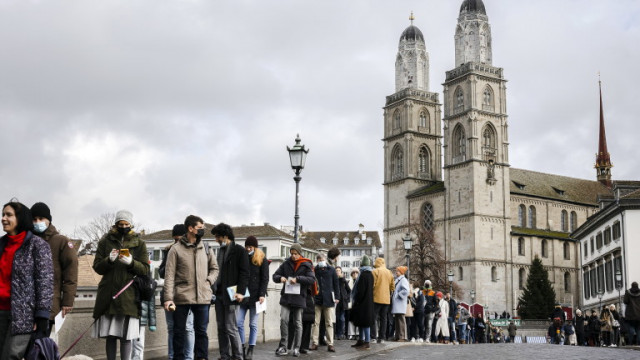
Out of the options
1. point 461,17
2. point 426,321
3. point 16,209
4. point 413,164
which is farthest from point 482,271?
point 16,209

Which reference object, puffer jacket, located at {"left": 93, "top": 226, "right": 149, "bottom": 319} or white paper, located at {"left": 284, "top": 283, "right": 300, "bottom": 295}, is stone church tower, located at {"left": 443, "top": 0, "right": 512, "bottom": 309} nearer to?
white paper, located at {"left": 284, "top": 283, "right": 300, "bottom": 295}

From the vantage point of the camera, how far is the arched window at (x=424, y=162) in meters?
102

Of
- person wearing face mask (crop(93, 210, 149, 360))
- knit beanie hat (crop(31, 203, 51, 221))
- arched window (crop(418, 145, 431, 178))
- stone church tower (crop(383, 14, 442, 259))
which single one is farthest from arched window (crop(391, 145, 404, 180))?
knit beanie hat (crop(31, 203, 51, 221))

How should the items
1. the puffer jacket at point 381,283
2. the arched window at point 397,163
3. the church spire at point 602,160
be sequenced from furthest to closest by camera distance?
the church spire at point 602,160, the arched window at point 397,163, the puffer jacket at point 381,283

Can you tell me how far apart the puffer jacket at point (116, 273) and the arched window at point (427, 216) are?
3340 inches

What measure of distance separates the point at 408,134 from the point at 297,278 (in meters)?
88.9

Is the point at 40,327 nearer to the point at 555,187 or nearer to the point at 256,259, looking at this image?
the point at 256,259

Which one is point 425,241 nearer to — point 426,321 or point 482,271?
point 482,271

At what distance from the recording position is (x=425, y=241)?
85.6 metres

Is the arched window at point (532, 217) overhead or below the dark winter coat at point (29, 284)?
overhead

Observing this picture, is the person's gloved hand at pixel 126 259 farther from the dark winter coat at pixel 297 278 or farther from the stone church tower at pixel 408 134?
the stone church tower at pixel 408 134

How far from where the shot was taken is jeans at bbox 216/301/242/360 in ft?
39.7

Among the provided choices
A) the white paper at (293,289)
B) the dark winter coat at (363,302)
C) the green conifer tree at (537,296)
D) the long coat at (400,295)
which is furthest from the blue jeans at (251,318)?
the green conifer tree at (537,296)

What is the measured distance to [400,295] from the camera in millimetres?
19797
